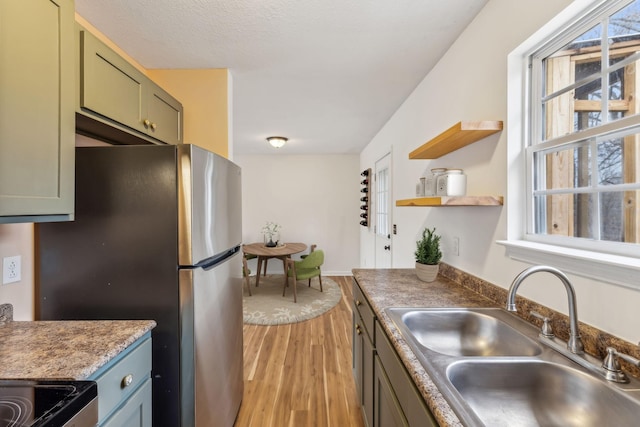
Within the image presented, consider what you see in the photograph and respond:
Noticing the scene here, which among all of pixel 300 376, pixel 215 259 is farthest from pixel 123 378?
pixel 300 376

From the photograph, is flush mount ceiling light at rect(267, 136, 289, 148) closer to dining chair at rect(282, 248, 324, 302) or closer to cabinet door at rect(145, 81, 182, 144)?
dining chair at rect(282, 248, 324, 302)

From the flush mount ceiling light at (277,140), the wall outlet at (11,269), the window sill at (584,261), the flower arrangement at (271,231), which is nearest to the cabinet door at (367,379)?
the window sill at (584,261)

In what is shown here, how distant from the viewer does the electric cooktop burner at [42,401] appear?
650 mm

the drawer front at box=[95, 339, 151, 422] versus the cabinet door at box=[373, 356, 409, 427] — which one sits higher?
the drawer front at box=[95, 339, 151, 422]

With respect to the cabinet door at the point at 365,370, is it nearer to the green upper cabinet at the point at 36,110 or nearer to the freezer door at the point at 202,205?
the freezer door at the point at 202,205

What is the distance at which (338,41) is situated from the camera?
1724mm

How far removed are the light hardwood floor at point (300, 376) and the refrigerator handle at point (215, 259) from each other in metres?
1.10

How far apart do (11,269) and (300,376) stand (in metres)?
1.93

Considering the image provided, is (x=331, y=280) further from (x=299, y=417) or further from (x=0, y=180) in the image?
(x=0, y=180)

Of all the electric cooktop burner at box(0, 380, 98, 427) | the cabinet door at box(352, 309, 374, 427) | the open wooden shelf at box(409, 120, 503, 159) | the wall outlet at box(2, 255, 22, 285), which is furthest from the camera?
the cabinet door at box(352, 309, 374, 427)

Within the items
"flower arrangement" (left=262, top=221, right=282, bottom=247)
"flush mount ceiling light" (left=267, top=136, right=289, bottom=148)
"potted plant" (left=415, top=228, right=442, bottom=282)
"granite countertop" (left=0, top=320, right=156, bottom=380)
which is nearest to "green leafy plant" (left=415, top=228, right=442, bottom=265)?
"potted plant" (left=415, top=228, right=442, bottom=282)

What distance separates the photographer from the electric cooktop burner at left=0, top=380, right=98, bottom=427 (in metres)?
0.65

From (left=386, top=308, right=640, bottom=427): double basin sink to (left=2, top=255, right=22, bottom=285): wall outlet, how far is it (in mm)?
1643

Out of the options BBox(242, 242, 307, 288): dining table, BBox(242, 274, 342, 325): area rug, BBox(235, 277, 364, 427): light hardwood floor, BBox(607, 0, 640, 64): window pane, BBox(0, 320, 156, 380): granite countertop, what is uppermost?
BBox(607, 0, 640, 64): window pane
